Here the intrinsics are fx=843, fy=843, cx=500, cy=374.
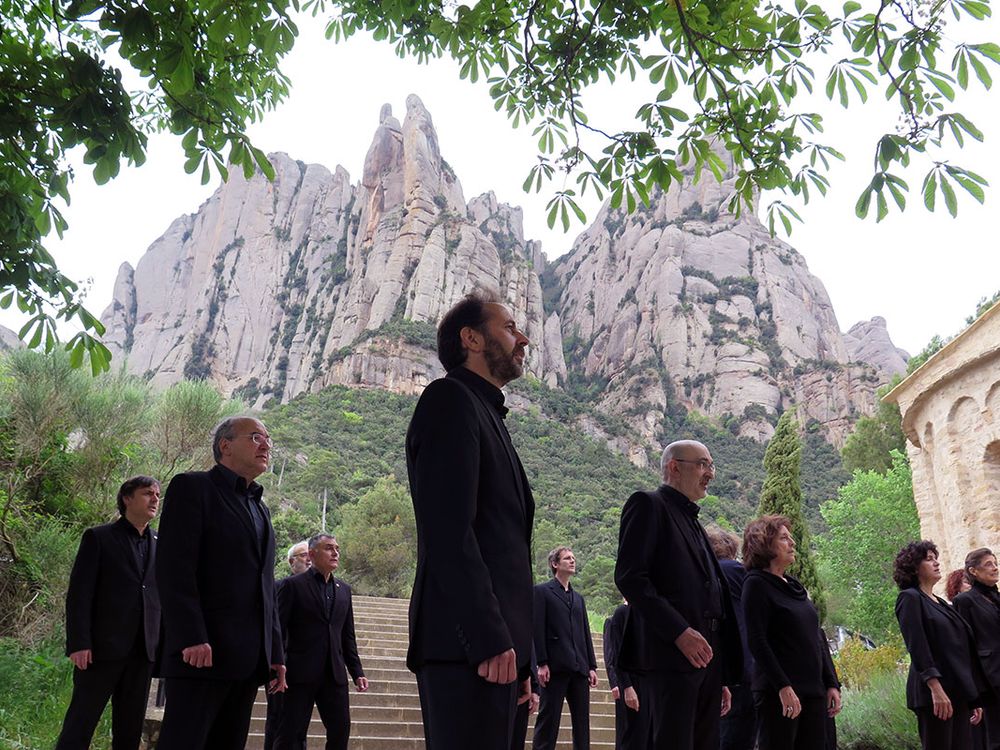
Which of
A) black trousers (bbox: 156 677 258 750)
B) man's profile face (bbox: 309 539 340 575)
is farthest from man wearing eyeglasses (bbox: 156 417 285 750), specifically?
man's profile face (bbox: 309 539 340 575)

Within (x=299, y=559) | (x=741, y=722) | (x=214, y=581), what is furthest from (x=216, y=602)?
(x=741, y=722)

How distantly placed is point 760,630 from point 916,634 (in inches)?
57.7

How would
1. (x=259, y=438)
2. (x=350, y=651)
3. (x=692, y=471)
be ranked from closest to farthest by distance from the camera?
1. (x=259, y=438)
2. (x=692, y=471)
3. (x=350, y=651)

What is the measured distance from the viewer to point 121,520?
4.77m

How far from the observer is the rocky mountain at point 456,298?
79188mm

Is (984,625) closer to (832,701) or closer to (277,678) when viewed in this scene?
(832,701)

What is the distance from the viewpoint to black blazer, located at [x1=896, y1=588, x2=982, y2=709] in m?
5.09

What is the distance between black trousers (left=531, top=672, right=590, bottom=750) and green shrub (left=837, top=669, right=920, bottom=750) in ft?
9.52

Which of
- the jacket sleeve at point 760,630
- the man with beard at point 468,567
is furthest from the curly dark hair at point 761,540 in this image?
the man with beard at point 468,567

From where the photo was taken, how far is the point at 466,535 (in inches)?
87.4

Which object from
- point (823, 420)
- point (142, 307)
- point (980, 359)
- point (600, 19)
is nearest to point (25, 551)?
point (600, 19)

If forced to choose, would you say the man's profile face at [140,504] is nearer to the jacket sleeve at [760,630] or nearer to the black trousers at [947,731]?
the jacket sleeve at [760,630]

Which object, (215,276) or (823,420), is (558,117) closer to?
(823,420)

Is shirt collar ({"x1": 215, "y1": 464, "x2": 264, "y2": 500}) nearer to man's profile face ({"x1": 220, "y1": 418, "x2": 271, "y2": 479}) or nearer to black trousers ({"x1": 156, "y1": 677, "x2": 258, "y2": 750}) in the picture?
man's profile face ({"x1": 220, "y1": 418, "x2": 271, "y2": 479})
